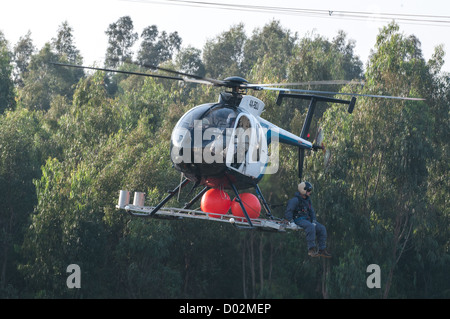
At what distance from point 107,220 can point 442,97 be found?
17.5 m

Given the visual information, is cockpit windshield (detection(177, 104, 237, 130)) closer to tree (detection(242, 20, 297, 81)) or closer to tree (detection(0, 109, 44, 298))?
tree (detection(0, 109, 44, 298))

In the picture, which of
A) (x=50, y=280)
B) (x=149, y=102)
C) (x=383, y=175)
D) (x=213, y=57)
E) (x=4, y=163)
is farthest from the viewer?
(x=213, y=57)

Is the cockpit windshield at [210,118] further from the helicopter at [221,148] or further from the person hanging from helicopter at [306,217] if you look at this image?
the person hanging from helicopter at [306,217]

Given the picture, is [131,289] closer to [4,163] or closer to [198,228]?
[198,228]

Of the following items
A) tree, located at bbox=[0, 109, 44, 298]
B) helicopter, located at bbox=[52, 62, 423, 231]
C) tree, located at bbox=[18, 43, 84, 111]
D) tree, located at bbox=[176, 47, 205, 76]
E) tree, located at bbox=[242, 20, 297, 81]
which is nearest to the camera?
helicopter, located at bbox=[52, 62, 423, 231]

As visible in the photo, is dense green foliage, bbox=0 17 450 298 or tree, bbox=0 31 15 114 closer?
dense green foliage, bbox=0 17 450 298

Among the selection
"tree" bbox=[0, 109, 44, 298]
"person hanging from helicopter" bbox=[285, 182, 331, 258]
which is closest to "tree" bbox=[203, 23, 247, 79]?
"tree" bbox=[0, 109, 44, 298]

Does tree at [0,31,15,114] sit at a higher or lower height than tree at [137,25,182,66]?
lower

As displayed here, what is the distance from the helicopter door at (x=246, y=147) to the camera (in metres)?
10.9

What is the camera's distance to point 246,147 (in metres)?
11.2

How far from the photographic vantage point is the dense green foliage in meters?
28.0

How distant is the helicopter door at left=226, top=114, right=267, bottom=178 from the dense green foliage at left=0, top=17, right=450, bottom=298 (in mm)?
15425

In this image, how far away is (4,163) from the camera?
31.1 meters
